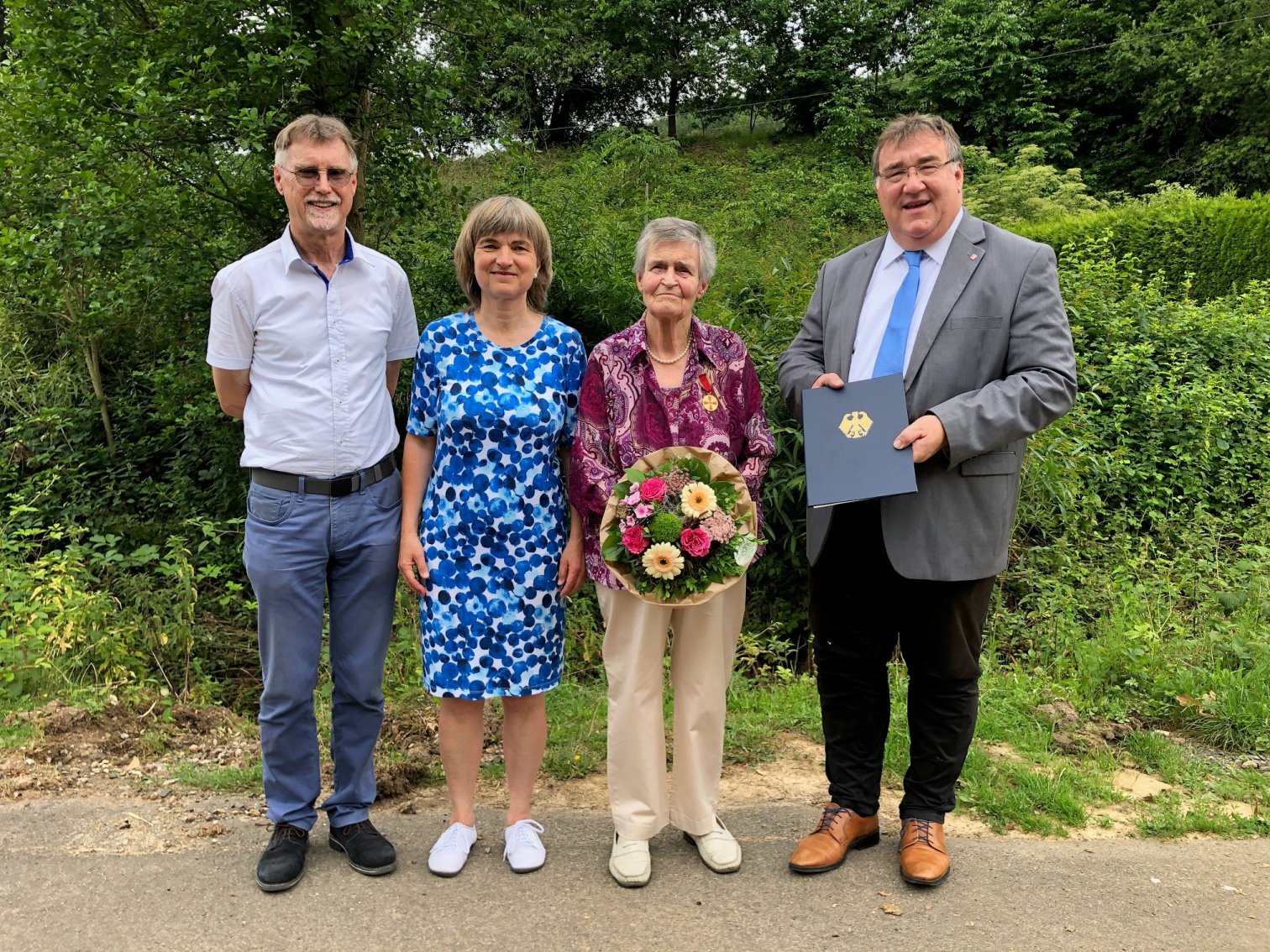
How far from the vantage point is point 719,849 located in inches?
132

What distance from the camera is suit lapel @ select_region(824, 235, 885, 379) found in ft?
10.9

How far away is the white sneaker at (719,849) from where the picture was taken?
3.31 metres

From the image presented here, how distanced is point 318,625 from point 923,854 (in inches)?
85.1

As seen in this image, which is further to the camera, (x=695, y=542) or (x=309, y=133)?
(x=309, y=133)

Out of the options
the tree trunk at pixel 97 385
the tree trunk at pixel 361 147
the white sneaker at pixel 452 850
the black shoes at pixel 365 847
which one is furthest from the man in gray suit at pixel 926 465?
the tree trunk at pixel 97 385

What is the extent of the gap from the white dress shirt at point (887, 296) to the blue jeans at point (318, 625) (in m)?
1.65

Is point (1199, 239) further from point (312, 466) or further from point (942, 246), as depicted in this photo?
point (312, 466)

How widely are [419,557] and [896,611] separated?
1.64m

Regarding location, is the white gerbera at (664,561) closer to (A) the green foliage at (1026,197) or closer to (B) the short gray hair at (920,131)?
(B) the short gray hair at (920,131)

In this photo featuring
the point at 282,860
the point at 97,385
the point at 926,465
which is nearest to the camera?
the point at 926,465

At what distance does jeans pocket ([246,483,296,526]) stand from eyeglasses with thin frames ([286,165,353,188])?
0.99m

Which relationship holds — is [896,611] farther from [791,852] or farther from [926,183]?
[926,183]

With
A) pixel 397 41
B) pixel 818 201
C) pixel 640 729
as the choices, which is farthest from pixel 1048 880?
pixel 818 201

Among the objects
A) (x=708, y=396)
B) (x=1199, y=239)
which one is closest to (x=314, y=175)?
(x=708, y=396)
